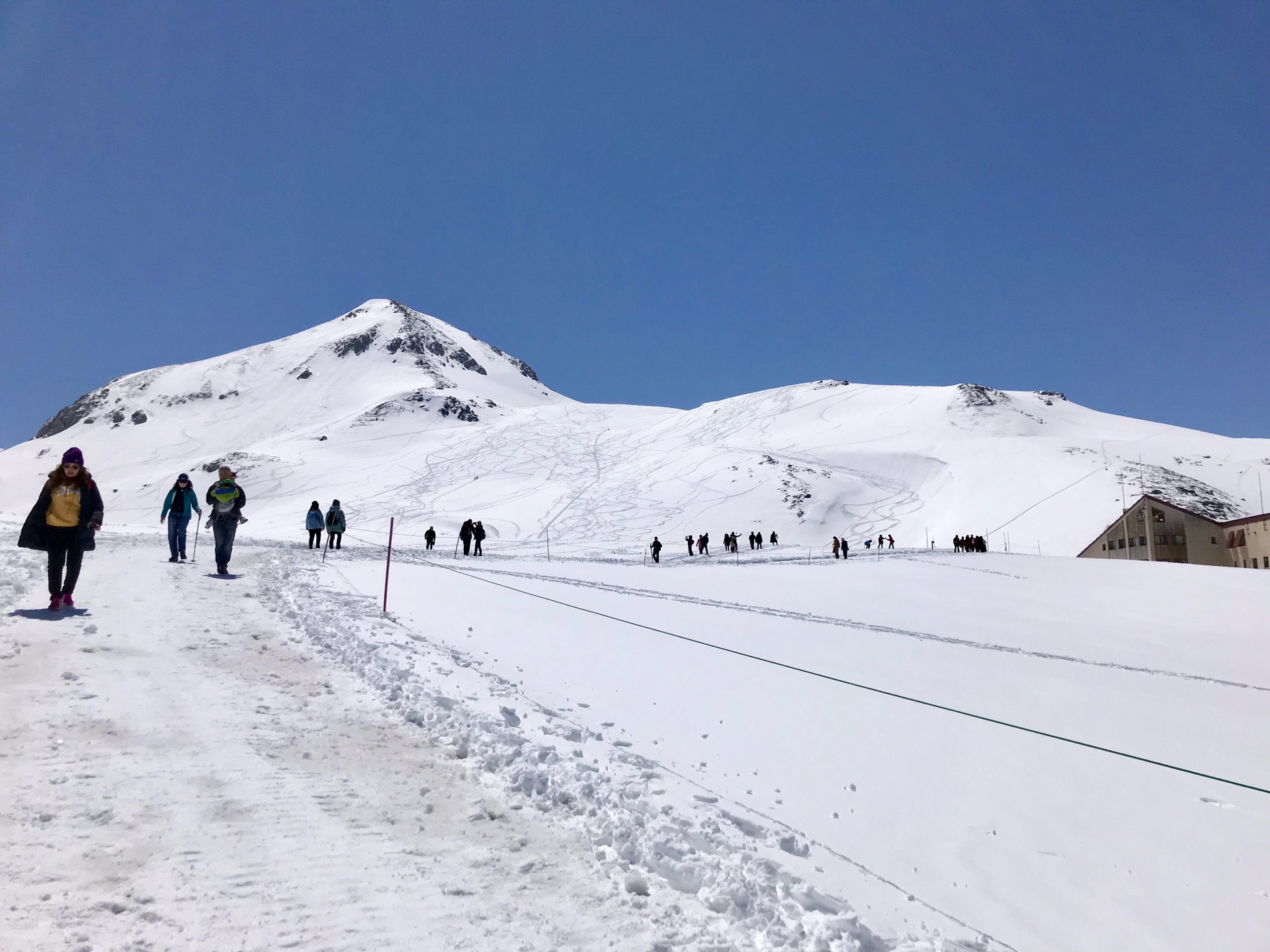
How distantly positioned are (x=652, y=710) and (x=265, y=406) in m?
166

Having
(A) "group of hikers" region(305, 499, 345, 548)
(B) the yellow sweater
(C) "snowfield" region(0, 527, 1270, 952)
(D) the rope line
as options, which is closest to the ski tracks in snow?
(C) "snowfield" region(0, 527, 1270, 952)

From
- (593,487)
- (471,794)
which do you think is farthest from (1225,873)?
(593,487)

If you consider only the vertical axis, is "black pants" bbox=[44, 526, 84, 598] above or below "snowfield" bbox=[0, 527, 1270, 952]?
above

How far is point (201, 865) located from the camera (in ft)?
11.5

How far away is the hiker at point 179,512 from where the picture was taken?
1411cm

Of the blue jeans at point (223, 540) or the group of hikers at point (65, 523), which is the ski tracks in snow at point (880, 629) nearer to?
the blue jeans at point (223, 540)

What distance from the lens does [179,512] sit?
14398mm

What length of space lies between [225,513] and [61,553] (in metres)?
4.67

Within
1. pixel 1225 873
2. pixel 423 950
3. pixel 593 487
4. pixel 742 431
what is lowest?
pixel 1225 873

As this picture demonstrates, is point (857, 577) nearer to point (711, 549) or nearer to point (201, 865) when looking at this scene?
point (201, 865)

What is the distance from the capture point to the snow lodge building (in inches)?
1686

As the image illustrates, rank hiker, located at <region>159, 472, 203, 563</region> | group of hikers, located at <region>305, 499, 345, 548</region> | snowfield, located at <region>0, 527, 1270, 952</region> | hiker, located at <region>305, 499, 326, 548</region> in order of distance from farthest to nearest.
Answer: hiker, located at <region>305, 499, 326, 548</region>
group of hikers, located at <region>305, 499, 345, 548</region>
hiker, located at <region>159, 472, 203, 563</region>
snowfield, located at <region>0, 527, 1270, 952</region>

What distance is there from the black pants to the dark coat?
30 mm

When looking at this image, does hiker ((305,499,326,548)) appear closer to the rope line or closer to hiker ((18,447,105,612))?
the rope line
